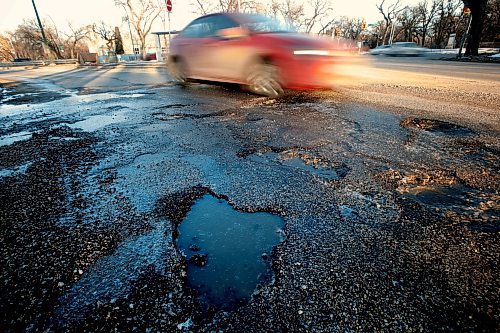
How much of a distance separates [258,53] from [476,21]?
22.3m

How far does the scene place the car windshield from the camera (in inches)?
209

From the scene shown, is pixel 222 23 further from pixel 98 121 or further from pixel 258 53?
pixel 98 121

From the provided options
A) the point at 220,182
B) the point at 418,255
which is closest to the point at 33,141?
the point at 220,182

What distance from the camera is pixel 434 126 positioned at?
3.59 metres

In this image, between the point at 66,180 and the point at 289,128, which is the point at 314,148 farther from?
the point at 66,180

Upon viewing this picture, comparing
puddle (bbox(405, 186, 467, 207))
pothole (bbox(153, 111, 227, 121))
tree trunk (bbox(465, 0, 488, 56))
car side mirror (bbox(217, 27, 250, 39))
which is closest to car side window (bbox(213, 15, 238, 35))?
car side mirror (bbox(217, 27, 250, 39))

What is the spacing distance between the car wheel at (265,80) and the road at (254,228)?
6.47 ft

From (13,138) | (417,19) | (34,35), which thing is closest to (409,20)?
(417,19)

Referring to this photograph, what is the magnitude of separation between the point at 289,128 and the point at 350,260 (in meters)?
2.43

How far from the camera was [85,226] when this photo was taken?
5.74 ft

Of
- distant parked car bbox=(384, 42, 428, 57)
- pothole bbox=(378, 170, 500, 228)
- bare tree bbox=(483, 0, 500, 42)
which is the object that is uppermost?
bare tree bbox=(483, 0, 500, 42)

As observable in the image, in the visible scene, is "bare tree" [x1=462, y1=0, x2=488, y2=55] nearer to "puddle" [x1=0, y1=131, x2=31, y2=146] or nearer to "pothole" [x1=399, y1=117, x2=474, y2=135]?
"pothole" [x1=399, y1=117, x2=474, y2=135]

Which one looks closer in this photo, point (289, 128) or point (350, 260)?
point (350, 260)

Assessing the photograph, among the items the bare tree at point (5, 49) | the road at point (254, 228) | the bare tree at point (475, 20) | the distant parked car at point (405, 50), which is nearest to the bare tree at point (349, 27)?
the distant parked car at point (405, 50)
